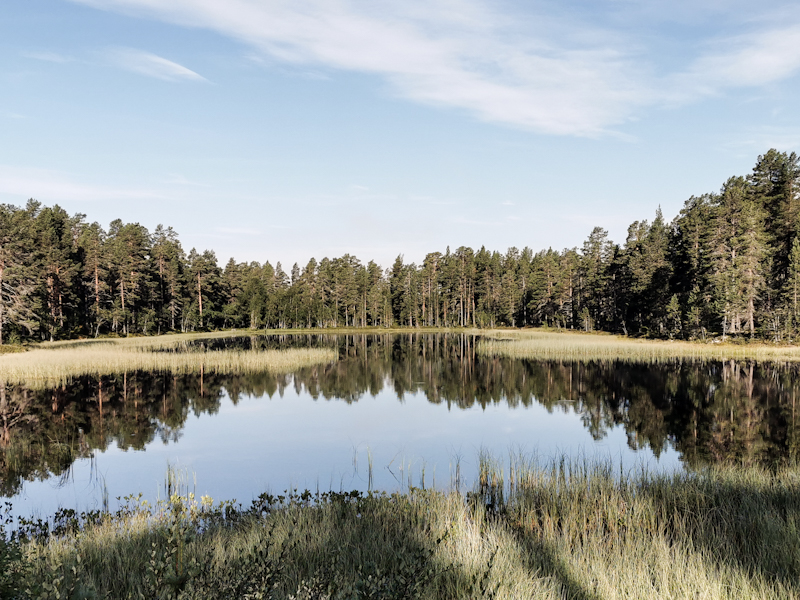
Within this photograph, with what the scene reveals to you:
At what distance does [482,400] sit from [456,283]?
94678 millimetres

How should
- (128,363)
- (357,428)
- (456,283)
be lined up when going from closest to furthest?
(357,428) → (128,363) → (456,283)

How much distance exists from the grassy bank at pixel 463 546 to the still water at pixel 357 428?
3541 mm

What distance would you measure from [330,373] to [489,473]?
28.1m

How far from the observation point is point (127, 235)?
270ft

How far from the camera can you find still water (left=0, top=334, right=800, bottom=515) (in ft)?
48.1

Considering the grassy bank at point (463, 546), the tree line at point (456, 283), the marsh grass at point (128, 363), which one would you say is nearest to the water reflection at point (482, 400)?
the marsh grass at point (128, 363)

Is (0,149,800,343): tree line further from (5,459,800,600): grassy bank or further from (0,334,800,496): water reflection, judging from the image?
(5,459,800,600): grassy bank

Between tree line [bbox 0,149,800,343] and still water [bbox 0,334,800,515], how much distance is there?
83.7 ft

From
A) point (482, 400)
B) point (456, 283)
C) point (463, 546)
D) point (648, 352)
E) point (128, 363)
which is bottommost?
point (482, 400)

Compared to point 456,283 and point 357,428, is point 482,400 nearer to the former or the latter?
point 357,428

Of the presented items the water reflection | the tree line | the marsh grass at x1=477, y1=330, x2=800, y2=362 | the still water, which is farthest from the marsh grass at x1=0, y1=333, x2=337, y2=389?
the marsh grass at x1=477, y1=330, x2=800, y2=362

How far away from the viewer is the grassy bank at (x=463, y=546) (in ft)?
16.2

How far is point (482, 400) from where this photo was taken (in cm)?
2820

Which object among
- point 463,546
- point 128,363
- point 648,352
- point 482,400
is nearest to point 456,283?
point 648,352
